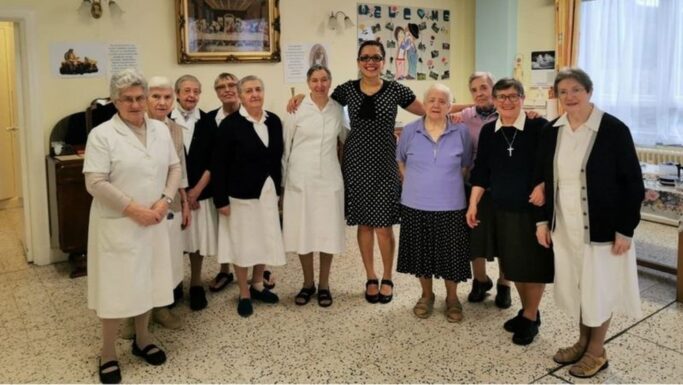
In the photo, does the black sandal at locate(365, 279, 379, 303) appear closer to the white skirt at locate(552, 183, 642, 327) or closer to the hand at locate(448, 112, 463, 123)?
the hand at locate(448, 112, 463, 123)

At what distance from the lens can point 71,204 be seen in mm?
3977

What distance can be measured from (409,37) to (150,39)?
8.72ft

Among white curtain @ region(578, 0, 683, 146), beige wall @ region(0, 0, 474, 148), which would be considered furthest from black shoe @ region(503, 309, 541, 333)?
white curtain @ region(578, 0, 683, 146)

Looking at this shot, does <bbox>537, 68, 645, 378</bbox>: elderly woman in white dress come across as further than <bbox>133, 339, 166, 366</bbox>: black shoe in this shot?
No

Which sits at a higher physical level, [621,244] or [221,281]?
[621,244]

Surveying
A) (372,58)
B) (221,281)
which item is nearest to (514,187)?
(372,58)

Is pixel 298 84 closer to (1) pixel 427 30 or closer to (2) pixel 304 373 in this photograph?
(1) pixel 427 30

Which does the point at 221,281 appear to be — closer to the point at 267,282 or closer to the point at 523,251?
the point at 267,282

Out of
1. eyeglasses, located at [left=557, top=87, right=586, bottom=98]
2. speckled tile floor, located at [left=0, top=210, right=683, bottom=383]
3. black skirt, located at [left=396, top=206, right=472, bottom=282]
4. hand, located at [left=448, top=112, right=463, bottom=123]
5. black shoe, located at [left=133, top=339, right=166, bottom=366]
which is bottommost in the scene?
speckled tile floor, located at [left=0, top=210, right=683, bottom=383]

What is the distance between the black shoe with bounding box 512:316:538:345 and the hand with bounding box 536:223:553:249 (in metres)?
0.51

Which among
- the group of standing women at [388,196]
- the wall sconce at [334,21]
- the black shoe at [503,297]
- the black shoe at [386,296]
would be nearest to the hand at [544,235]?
the group of standing women at [388,196]

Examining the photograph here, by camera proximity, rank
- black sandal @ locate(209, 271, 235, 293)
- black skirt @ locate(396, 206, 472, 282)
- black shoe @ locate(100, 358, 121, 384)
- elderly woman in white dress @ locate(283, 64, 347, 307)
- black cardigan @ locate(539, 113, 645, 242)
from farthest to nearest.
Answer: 1. black sandal @ locate(209, 271, 235, 293)
2. elderly woman in white dress @ locate(283, 64, 347, 307)
3. black skirt @ locate(396, 206, 472, 282)
4. black shoe @ locate(100, 358, 121, 384)
5. black cardigan @ locate(539, 113, 645, 242)

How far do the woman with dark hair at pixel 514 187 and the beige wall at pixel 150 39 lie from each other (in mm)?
2688

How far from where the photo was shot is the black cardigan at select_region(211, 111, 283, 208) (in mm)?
3053
